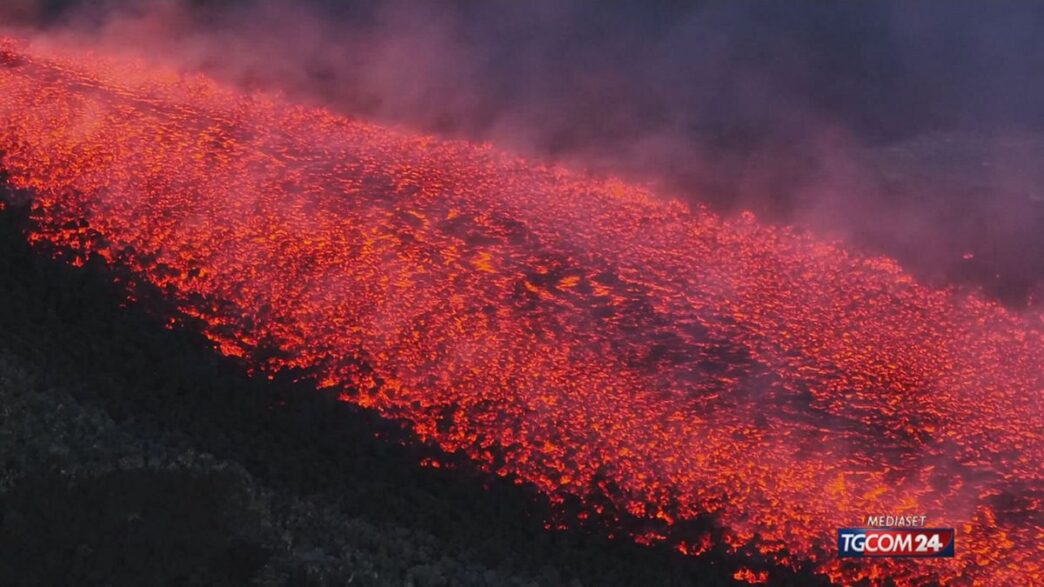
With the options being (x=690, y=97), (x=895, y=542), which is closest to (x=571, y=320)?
(x=895, y=542)

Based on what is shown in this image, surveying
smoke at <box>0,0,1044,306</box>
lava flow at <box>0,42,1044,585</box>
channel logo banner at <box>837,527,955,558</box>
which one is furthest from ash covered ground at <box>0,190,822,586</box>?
smoke at <box>0,0,1044,306</box>

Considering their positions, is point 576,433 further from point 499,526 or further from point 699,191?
point 699,191

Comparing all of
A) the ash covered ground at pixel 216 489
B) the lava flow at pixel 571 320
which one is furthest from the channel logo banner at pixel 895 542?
the ash covered ground at pixel 216 489

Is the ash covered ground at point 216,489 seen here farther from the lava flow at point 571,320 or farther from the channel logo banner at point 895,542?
the channel logo banner at point 895,542

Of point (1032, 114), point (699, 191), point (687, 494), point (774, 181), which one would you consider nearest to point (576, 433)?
point (687, 494)

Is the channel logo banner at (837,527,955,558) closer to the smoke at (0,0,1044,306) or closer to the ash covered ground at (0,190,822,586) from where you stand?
the ash covered ground at (0,190,822,586)

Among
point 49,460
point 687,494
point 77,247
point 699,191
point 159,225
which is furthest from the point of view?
point 699,191

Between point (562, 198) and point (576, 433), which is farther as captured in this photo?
point (562, 198)
